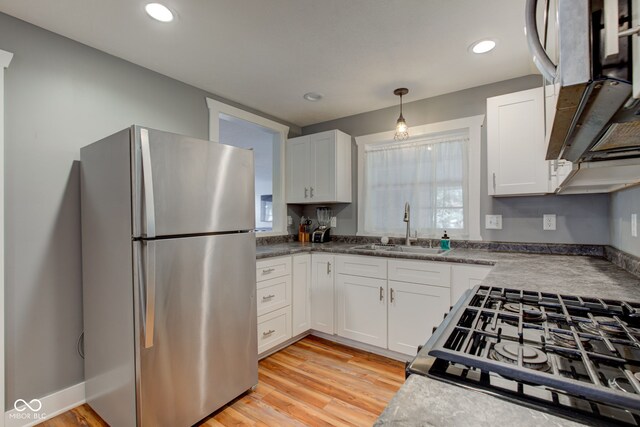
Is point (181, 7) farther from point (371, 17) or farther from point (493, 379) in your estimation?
point (493, 379)

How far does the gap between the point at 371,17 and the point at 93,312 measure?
2384 millimetres

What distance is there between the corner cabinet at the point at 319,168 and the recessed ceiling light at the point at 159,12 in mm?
1792

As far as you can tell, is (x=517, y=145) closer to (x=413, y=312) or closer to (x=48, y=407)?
(x=413, y=312)

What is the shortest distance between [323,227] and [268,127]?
49.8 inches

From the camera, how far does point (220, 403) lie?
6.00ft

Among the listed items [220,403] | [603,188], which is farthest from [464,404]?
[603,188]

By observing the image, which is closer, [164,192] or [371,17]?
[164,192]

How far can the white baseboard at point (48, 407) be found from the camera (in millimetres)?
1674

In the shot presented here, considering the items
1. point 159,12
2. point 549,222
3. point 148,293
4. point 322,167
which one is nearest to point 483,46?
point 549,222

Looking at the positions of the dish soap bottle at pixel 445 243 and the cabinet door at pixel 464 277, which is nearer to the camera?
the cabinet door at pixel 464 277

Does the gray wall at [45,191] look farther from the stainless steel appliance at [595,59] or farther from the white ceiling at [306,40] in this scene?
the stainless steel appliance at [595,59]

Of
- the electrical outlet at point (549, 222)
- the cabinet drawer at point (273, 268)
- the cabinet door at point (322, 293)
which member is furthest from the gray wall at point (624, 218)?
the cabinet drawer at point (273, 268)

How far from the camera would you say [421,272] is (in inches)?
92.4

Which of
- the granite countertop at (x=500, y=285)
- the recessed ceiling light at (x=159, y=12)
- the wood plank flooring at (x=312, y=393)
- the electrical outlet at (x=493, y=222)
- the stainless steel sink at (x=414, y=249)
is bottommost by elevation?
the wood plank flooring at (x=312, y=393)
